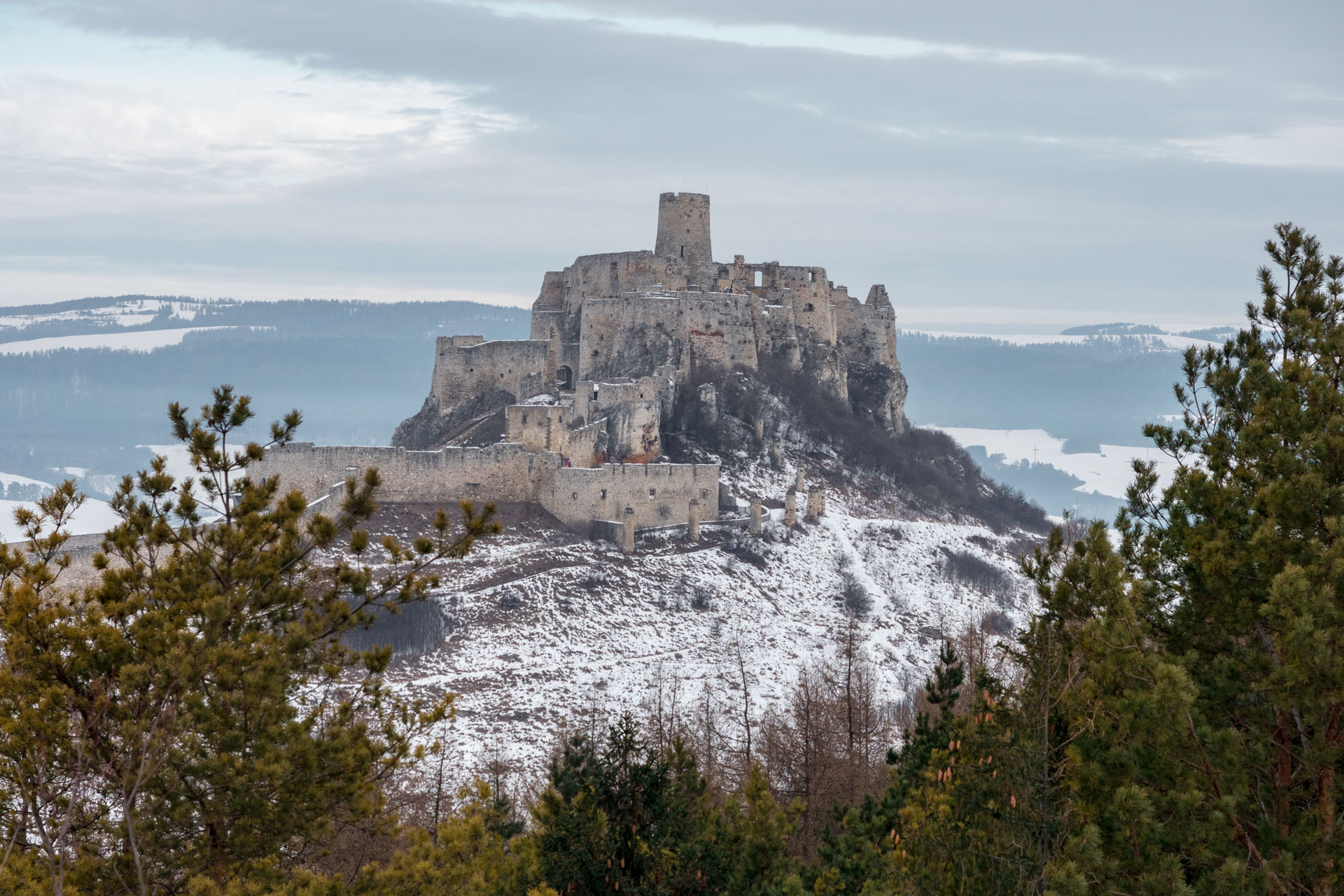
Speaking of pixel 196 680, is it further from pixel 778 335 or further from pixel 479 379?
pixel 778 335

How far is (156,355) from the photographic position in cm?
19938

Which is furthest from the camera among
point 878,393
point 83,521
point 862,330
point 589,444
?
point 862,330

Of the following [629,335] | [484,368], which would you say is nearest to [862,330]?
[629,335]

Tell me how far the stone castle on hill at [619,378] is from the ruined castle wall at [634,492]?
5 centimetres

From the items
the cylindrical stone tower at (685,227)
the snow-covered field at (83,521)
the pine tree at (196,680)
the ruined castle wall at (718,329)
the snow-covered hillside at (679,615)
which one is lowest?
the snow-covered hillside at (679,615)

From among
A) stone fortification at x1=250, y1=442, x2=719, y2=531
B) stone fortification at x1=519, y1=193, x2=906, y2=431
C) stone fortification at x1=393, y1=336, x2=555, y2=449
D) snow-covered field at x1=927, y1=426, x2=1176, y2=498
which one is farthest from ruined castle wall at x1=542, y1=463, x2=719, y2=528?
snow-covered field at x1=927, y1=426, x2=1176, y2=498

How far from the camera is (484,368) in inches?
2360

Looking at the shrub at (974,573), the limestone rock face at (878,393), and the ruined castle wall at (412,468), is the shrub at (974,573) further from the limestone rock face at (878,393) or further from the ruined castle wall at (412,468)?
the ruined castle wall at (412,468)

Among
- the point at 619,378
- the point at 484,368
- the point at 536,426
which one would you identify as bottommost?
the point at 536,426

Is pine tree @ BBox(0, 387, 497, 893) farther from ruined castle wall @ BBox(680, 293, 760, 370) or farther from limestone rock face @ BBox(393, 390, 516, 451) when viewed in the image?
ruined castle wall @ BBox(680, 293, 760, 370)

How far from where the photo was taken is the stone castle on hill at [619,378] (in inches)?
1919

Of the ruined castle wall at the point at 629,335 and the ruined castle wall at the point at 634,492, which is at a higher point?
the ruined castle wall at the point at 629,335

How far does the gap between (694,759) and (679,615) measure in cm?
3182

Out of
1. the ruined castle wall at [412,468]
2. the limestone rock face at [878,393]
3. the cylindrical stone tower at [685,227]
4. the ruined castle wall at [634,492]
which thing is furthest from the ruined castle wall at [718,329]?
the ruined castle wall at [412,468]
